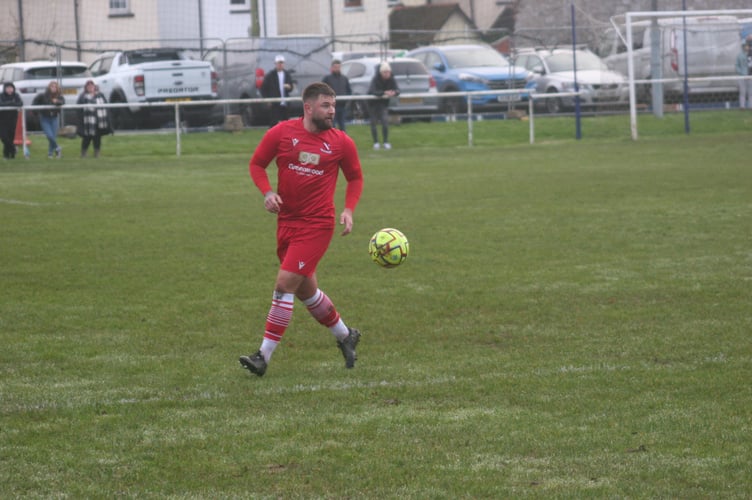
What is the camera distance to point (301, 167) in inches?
297

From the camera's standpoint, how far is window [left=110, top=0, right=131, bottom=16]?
41.7 metres

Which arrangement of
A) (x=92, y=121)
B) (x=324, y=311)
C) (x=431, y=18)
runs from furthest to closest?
(x=431, y=18) → (x=92, y=121) → (x=324, y=311)

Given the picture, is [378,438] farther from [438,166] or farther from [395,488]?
[438,166]

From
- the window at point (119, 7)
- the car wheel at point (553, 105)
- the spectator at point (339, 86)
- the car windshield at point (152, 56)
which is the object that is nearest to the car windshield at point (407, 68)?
the car wheel at point (553, 105)

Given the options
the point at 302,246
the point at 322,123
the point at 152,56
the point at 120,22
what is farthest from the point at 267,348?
the point at 120,22

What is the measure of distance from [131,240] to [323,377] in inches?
262

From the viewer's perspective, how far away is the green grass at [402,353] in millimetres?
5289

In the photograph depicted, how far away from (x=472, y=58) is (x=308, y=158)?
27130mm

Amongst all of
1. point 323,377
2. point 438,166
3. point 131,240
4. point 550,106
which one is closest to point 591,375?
point 323,377

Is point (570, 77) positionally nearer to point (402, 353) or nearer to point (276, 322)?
point (402, 353)

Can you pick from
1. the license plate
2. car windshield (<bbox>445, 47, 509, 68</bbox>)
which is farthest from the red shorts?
car windshield (<bbox>445, 47, 509, 68</bbox>)

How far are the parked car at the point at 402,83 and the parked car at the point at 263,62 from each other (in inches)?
34.3

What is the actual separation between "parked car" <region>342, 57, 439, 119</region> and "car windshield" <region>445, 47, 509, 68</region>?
6.23 ft

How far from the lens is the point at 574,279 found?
1045cm
